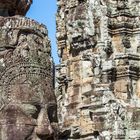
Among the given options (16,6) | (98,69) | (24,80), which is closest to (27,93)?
(24,80)

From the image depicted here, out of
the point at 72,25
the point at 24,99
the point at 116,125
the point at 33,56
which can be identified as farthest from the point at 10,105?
the point at 72,25

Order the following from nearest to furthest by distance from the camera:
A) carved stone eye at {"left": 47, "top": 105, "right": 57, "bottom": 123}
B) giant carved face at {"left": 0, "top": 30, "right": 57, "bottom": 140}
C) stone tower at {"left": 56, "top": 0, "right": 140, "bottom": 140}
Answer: giant carved face at {"left": 0, "top": 30, "right": 57, "bottom": 140} < carved stone eye at {"left": 47, "top": 105, "right": 57, "bottom": 123} < stone tower at {"left": 56, "top": 0, "right": 140, "bottom": 140}

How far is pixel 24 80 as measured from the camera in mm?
5328

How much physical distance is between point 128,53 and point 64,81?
2.26 metres

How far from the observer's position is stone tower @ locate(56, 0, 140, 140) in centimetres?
1592

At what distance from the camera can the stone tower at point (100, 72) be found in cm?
1592

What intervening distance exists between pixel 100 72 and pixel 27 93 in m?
11.4

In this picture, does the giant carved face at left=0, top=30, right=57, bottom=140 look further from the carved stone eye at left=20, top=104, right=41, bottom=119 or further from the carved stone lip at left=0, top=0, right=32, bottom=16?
the carved stone lip at left=0, top=0, right=32, bottom=16

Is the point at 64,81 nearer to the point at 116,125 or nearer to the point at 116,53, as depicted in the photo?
the point at 116,53

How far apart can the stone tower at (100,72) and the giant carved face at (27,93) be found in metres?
10.1

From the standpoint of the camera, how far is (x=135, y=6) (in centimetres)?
1792

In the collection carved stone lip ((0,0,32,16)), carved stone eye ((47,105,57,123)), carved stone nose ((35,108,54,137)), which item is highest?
carved stone lip ((0,0,32,16))

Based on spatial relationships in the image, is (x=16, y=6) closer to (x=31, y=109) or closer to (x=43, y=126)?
(x=31, y=109)

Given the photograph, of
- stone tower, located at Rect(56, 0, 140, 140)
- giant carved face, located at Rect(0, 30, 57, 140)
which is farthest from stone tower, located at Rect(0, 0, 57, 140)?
stone tower, located at Rect(56, 0, 140, 140)
